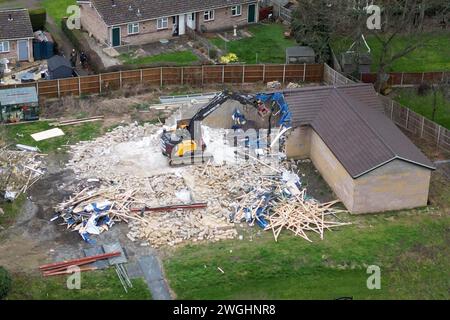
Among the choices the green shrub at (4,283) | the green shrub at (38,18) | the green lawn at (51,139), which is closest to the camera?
the green shrub at (4,283)

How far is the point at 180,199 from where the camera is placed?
42062mm

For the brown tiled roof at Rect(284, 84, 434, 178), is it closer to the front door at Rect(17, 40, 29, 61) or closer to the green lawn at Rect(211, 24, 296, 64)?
the green lawn at Rect(211, 24, 296, 64)

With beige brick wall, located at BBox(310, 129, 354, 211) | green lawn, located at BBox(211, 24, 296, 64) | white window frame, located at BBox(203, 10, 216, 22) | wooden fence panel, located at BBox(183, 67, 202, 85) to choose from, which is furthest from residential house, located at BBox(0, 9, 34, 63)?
beige brick wall, located at BBox(310, 129, 354, 211)

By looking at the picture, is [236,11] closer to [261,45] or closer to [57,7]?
[261,45]

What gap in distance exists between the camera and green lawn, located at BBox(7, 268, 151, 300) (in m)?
34.9

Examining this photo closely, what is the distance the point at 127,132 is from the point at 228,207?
10.6 metres

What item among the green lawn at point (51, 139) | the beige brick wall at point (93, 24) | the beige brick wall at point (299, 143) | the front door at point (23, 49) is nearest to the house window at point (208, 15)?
the beige brick wall at point (93, 24)

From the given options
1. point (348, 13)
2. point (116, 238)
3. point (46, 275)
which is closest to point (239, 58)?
point (348, 13)

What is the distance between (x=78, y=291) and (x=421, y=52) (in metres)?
38.4

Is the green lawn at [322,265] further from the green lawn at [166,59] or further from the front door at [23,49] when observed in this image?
the front door at [23,49]

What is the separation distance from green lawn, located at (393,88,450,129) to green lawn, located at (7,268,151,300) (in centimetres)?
2624

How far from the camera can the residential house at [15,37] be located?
5984 centimetres
